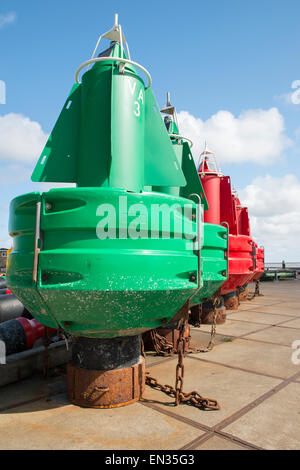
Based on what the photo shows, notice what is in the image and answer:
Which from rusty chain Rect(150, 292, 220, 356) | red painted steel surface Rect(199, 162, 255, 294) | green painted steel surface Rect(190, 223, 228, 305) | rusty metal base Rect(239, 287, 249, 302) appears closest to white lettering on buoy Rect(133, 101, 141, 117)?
green painted steel surface Rect(190, 223, 228, 305)

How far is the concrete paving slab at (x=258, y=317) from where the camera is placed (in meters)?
6.93

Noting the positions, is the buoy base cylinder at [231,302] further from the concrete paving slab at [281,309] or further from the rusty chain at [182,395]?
the rusty chain at [182,395]

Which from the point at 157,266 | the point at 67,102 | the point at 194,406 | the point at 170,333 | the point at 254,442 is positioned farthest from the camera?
the point at 170,333

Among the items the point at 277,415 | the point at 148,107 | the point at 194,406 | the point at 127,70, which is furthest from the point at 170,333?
the point at 127,70

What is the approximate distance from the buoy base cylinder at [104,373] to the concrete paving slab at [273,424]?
845 mm

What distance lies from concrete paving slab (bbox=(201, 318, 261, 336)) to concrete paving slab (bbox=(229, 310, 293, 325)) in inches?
14.3

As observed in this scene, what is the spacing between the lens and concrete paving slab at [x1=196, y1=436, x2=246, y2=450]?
217cm

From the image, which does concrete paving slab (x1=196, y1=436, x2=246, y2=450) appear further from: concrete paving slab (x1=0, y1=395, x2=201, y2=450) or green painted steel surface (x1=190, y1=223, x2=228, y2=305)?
green painted steel surface (x1=190, y1=223, x2=228, y2=305)

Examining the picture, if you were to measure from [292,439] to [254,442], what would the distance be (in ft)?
0.89

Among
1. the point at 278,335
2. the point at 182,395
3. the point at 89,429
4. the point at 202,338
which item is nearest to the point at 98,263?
the point at 89,429

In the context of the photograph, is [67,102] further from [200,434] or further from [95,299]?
[200,434]

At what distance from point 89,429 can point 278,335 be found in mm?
4027

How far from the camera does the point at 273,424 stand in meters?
2.53

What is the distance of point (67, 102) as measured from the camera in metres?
3.12
